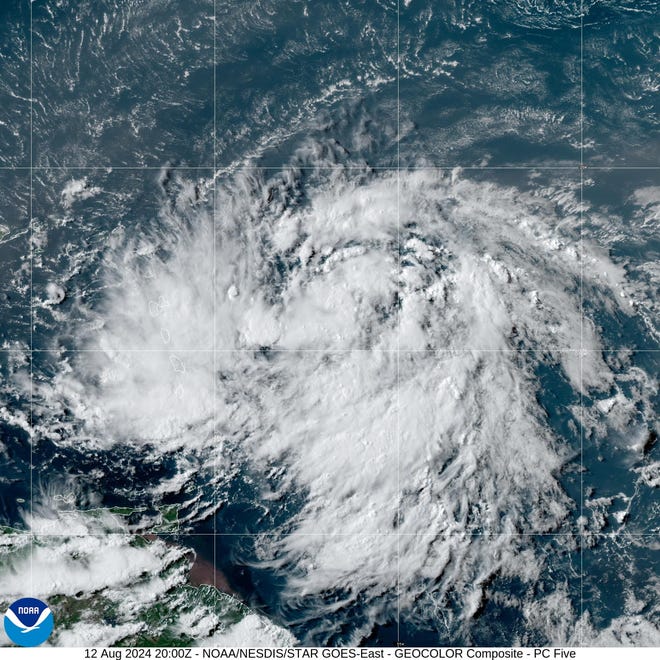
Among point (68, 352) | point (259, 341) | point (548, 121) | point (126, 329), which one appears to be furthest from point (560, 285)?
point (68, 352)

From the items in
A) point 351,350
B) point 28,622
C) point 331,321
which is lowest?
point 28,622

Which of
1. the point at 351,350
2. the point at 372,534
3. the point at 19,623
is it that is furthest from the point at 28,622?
the point at 351,350

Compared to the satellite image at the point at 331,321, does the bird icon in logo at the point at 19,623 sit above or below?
below

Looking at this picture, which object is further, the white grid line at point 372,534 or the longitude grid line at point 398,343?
the white grid line at point 372,534

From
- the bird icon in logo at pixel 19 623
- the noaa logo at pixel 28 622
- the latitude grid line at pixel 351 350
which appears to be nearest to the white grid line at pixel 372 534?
the noaa logo at pixel 28 622

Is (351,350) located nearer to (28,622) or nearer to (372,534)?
(372,534)

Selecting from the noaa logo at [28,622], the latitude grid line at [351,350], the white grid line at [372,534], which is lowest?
the noaa logo at [28,622]

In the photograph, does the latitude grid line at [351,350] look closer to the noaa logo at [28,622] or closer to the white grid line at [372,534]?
the white grid line at [372,534]

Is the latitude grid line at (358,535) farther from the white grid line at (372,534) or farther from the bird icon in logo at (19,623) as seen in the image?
the bird icon in logo at (19,623)

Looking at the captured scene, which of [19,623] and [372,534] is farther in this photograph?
[372,534]
